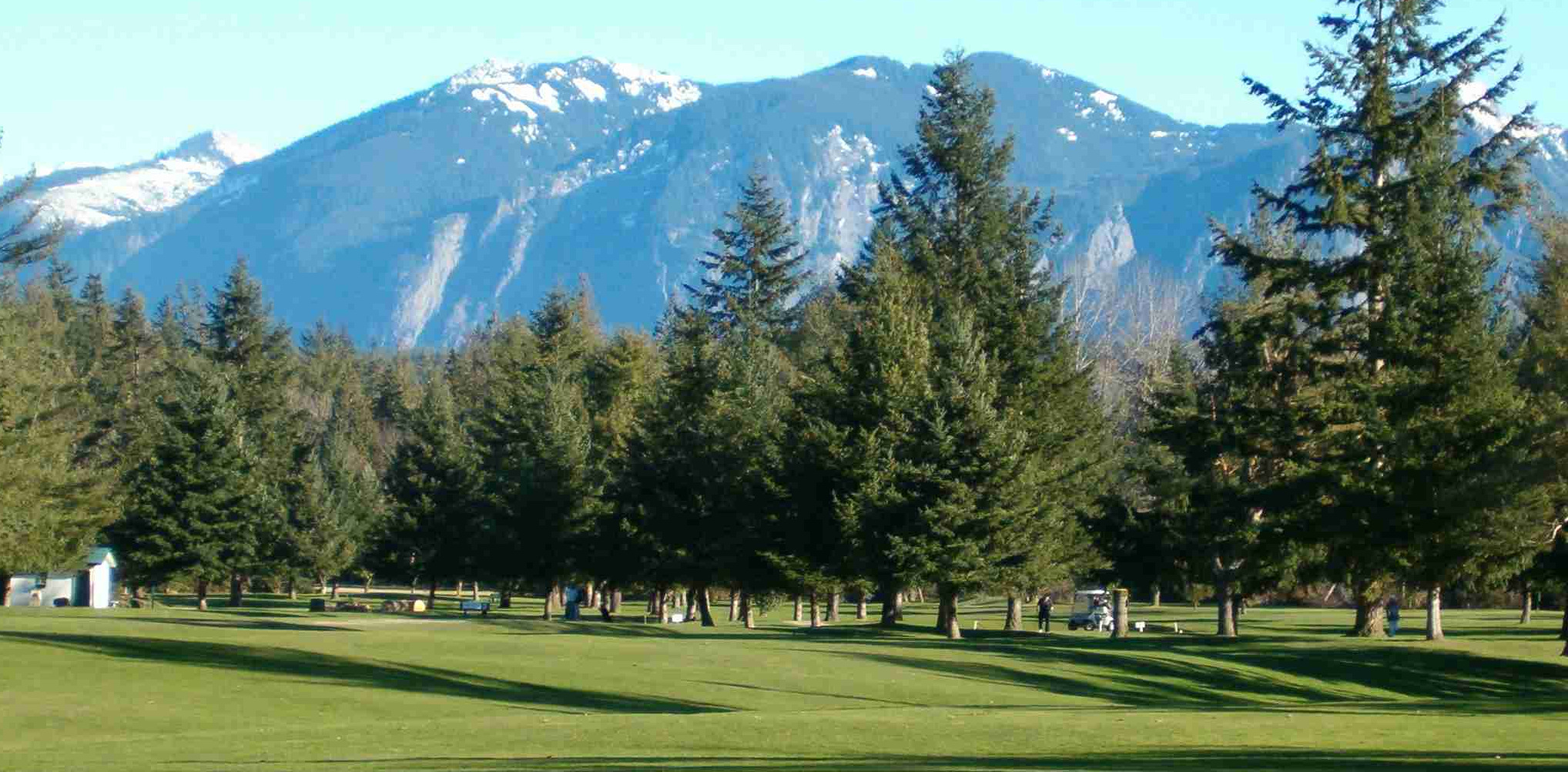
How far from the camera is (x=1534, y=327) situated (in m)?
42.4

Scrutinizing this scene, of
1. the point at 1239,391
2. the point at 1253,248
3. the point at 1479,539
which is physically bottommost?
the point at 1479,539

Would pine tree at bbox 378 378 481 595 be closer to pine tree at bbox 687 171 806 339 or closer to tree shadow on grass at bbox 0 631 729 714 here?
pine tree at bbox 687 171 806 339

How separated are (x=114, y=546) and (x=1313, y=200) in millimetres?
53868

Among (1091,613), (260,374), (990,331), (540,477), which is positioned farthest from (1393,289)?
(260,374)

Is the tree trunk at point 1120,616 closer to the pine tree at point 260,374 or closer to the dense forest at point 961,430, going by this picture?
the dense forest at point 961,430

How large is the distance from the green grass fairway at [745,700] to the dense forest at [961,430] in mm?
3659

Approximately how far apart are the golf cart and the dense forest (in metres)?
5.44

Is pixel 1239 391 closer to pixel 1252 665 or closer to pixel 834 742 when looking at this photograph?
pixel 1252 665

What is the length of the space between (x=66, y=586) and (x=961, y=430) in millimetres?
42566

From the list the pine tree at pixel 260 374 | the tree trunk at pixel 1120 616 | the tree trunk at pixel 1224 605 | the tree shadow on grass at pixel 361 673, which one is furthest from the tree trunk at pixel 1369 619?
the pine tree at pixel 260 374

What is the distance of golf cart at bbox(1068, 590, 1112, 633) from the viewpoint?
69.4 metres

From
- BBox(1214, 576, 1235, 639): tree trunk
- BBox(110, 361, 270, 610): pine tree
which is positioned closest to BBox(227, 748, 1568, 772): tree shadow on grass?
BBox(1214, 576, 1235, 639): tree trunk

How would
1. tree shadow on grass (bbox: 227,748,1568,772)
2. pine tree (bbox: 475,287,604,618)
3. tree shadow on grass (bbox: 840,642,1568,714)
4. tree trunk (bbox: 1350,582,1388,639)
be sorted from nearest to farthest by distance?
tree shadow on grass (bbox: 227,748,1568,772), tree shadow on grass (bbox: 840,642,1568,714), tree trunk (bbox: 1350,582,1388,639), pine tree (bbox: 475,287,604,618)

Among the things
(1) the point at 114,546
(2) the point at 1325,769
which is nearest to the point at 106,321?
(1) the point at 114,546
